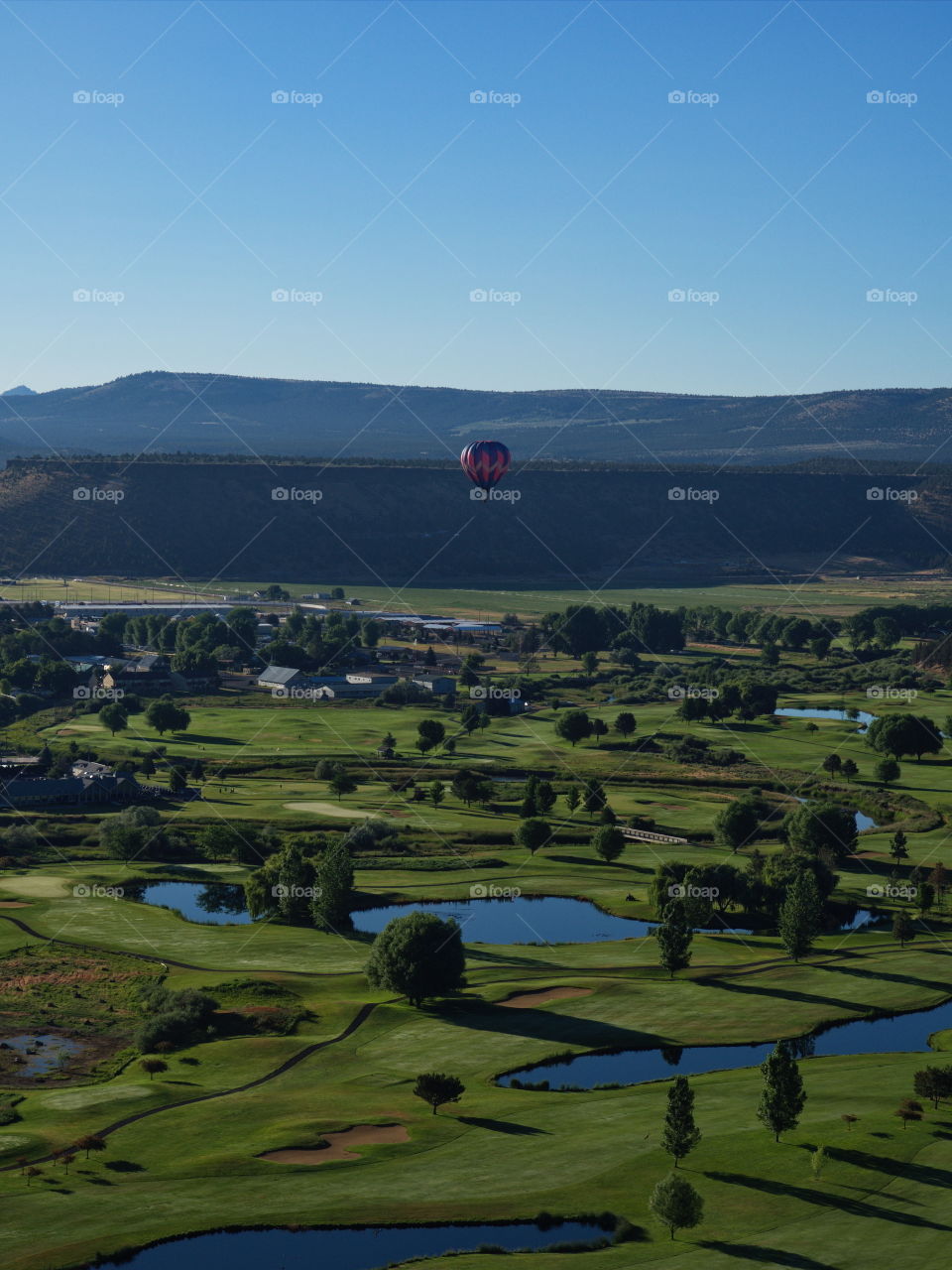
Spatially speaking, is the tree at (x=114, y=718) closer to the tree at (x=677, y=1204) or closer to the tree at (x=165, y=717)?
the tree at (x=165, y=717)

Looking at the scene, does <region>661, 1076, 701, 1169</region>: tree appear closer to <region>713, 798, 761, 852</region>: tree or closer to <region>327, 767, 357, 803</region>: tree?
<region>713, 798, 761, 852</region>: tree

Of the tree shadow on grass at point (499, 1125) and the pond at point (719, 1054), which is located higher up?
the pond at point (719, 1054)

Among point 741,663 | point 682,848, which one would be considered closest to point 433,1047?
point 682,848

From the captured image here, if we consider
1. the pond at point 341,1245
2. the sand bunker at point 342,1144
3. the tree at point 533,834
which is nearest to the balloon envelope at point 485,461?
the tree at point 533,834

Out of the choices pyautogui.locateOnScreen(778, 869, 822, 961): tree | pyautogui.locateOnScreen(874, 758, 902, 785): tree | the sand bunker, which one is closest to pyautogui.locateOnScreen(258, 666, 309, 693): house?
pyautogui.locateOnScreen(874, 758, 902, 785): tree

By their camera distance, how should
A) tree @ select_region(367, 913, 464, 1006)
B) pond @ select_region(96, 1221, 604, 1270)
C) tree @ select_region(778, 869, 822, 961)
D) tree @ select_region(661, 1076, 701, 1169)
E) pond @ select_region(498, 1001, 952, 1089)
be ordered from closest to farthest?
1. pond @ select_region(96, 1221, 604, 1270)
2. tree @ select_region(661, 1076, 701, 1169)
3. pond @ select_region(498, 1001, 952, 1089)
4. tree @ select_region(367, 913, 464, 1006)
5. tree @ select_region(778, 869, 822, 961)

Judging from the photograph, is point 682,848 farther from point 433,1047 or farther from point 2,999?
point 2,999
